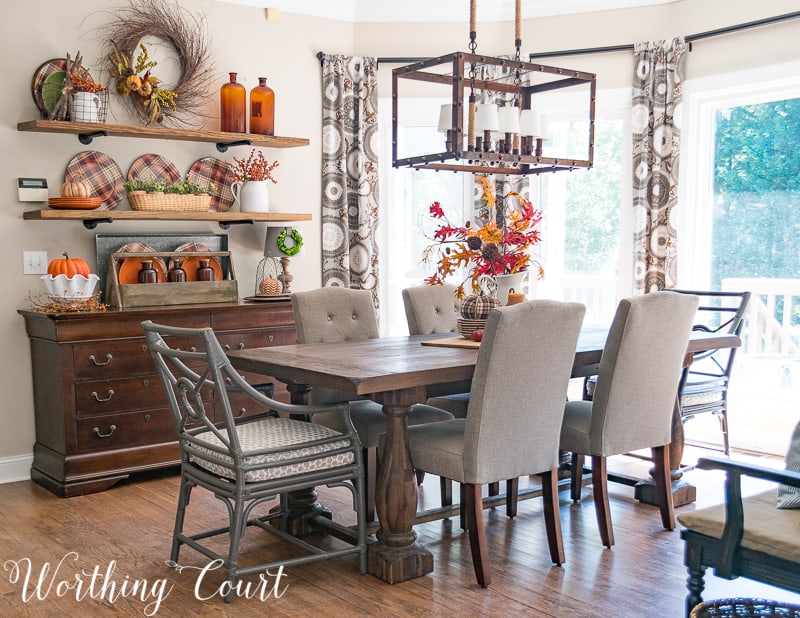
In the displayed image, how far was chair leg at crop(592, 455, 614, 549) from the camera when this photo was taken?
3365 millimetres

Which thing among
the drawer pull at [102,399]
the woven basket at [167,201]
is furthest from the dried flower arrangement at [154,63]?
the drawer pull at [102,399]

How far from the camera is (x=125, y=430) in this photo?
14.4 ft

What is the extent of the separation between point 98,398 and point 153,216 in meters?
1.06

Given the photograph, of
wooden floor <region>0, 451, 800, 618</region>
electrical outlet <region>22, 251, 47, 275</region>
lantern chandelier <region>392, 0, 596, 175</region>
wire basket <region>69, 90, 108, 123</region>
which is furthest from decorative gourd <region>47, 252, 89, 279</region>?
lantern chandelier <region>392, 0, 596, 175</region>

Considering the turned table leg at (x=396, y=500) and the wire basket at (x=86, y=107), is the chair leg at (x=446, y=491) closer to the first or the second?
the turned table leg at (x=396, y=500)

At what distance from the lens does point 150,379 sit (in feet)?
14.5

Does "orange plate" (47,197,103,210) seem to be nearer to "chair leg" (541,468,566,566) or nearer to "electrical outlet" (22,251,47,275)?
"electrical outlet" (22,251,47,275)

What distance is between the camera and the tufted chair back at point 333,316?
13.3 feet

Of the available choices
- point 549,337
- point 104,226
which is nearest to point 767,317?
point 549,337

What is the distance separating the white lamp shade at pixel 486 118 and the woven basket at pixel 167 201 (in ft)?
6.65

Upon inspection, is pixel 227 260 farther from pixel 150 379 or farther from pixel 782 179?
pixel 782 179

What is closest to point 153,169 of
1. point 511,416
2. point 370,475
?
point 370,475

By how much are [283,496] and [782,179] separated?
141 inches

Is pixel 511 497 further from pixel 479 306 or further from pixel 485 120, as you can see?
pixel 485 120
